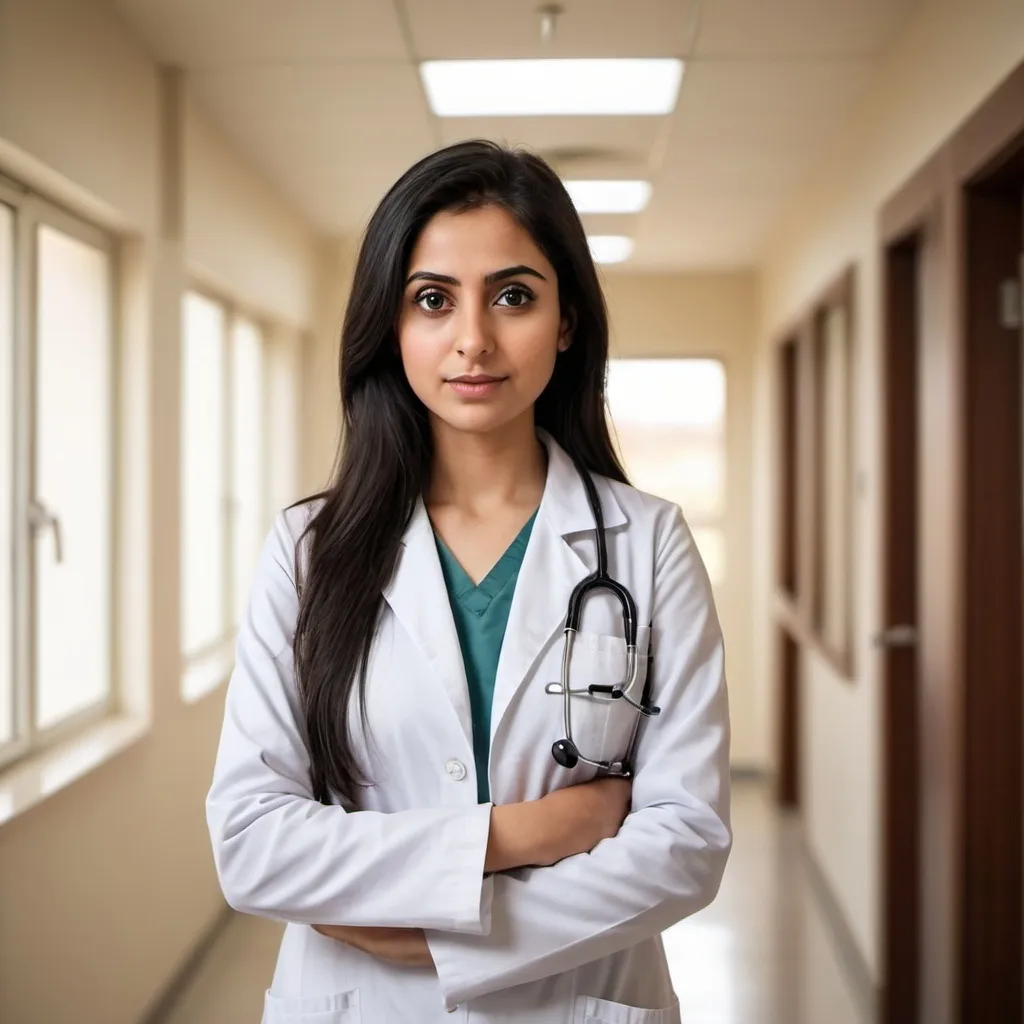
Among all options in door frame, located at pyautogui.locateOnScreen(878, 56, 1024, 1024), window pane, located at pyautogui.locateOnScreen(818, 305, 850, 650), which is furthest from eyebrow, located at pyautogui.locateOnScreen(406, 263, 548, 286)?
window pane, located at pyautogui.locateOnScreen(818, 305, 850, 650)

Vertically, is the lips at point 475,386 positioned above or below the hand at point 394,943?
above

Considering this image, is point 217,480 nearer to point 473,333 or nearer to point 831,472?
point 831,472

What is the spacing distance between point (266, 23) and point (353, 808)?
2.07m

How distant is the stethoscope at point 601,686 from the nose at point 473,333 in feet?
0.81

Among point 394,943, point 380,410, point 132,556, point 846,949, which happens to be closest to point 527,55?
point 132,556

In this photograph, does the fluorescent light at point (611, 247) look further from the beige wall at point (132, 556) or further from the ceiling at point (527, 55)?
the beige wall at point (132, 556)

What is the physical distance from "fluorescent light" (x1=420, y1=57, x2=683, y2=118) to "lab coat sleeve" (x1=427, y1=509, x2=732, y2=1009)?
2.16m

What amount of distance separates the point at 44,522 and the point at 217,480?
1.78m

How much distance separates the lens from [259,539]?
4828 millimetres

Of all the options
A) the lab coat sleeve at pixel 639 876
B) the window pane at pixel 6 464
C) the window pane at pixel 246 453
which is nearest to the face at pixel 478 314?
the lab coat sleeve at pixel 639 876

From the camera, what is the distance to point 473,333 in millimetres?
1190

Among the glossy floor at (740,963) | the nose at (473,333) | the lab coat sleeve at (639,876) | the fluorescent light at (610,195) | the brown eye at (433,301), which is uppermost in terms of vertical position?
the fluorescent light at (610,195)

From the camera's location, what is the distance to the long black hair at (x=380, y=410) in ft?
4.03

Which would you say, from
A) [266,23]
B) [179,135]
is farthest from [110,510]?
[266,23]
